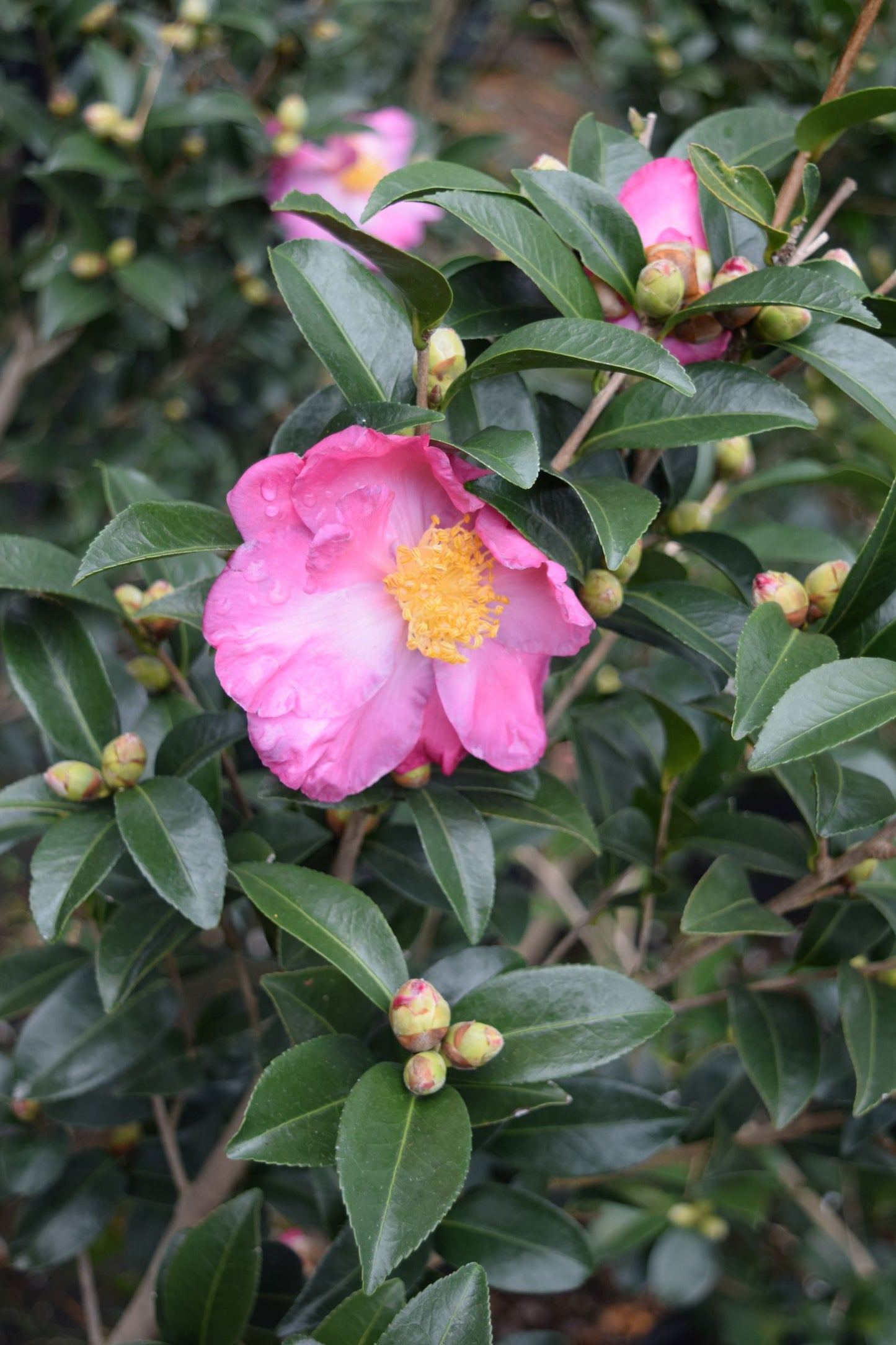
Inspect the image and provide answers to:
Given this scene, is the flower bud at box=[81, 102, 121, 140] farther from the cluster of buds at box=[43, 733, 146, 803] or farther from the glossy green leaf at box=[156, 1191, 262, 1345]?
the glossy green leaf at box=[156, 1191, 262, 1345]

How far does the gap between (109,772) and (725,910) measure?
0.43m

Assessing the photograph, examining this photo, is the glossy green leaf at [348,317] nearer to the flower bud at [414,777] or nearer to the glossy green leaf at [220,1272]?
the flower bud at [414,777]

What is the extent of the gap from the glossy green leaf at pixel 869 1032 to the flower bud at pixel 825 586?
29cm

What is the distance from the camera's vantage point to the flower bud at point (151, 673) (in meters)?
0.84

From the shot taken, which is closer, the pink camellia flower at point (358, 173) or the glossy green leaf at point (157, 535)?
the glossy green leaf at point (157, 535)

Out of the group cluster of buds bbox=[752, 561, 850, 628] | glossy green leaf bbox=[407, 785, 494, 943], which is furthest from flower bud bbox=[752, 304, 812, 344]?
glossy green leaf bbox=[407, 785, 494, 943]

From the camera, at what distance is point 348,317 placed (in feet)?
2.10

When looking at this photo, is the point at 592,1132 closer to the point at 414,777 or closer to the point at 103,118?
the point at 414,777

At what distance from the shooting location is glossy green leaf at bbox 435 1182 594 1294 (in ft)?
2.56

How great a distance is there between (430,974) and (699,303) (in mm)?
450

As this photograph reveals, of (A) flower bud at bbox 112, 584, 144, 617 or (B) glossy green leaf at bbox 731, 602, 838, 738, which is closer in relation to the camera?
(B) glossy green leaf at bbox 731, 602, 838, 738

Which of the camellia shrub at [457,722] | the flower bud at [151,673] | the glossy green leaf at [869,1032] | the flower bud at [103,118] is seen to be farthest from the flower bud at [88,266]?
the glossy green leaf at [869,1032]

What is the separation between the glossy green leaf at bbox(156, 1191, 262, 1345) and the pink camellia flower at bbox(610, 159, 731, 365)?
1.98ft

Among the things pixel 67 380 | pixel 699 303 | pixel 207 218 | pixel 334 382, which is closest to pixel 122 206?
pixel 207 218
